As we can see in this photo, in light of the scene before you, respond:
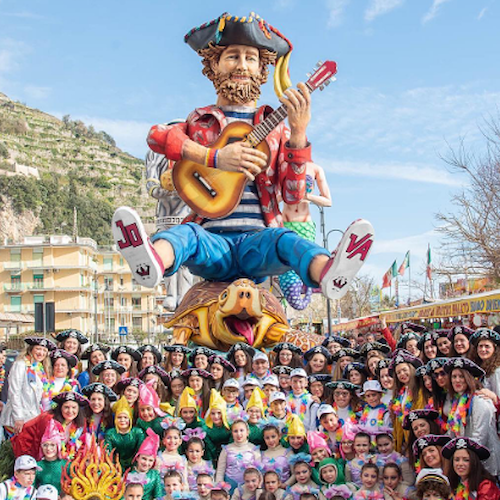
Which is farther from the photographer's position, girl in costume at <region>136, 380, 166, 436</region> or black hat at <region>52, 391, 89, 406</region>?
girl in costume at <region>136, 380, 166, 436</region>

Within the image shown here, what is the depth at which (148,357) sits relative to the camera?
5.95 metres

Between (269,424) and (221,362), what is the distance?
79 centimetres

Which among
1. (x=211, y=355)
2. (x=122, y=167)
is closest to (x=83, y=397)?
(x=211, y=355)

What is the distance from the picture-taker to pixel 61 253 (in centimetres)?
5097

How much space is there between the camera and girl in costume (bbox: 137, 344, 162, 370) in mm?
5930

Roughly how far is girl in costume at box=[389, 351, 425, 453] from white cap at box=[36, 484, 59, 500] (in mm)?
2322

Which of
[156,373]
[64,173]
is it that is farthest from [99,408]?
[64,173]

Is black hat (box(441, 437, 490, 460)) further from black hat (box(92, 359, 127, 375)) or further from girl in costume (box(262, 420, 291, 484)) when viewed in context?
black hat (box(92, 359, 127, 375))

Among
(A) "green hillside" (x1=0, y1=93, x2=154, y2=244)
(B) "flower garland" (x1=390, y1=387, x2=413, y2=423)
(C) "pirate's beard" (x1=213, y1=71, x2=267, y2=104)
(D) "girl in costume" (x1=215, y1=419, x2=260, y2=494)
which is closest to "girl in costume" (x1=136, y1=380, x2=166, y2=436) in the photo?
(D) "girl in costume" (x1=215, y1=419, x2=260, y2=494)

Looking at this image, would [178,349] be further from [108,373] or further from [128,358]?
[108,373]

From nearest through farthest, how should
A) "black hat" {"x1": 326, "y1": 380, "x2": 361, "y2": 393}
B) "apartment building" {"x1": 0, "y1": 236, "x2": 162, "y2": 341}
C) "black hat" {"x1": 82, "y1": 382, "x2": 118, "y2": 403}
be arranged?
"black hat" {"x1": 82, "y1": 382, "x2": 118, "y2": 403}, "black hat" {"x1": 326, "y1": 380, "x2": 361, "y2": 393}, "apartment building" {"x1": 0, "y1": 236, "x2": 162, "y2": 341}

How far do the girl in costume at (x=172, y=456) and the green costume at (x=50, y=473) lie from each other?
0.63 m

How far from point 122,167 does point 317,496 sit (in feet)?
403

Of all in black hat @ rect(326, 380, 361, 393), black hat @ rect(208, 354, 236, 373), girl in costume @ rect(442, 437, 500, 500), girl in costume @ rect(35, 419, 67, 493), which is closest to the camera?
girl in costume @ rect(442, 437, 500, 500)
